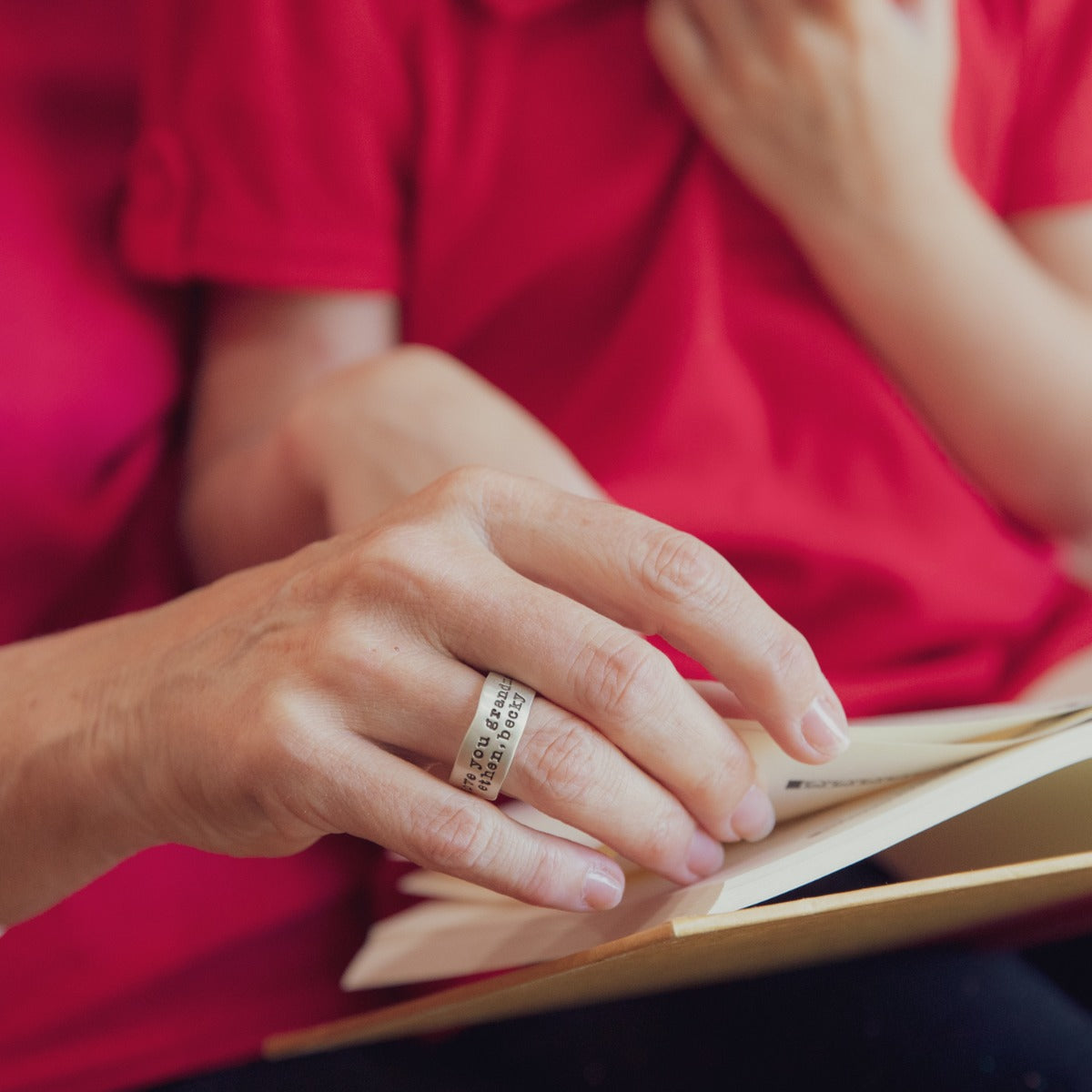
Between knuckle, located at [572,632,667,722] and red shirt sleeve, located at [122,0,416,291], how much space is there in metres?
0.41

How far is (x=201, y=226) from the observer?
0.74m

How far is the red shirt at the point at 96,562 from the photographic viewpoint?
0.69m

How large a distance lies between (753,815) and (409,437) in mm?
300

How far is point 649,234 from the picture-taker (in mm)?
734

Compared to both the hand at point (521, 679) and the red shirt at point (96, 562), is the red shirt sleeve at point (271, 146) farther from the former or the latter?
the hand at point (521, 679)

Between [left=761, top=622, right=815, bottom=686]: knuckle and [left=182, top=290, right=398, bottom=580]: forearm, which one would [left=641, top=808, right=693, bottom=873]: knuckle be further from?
[left=182, top=290, right=398, bottom=580]: forearm

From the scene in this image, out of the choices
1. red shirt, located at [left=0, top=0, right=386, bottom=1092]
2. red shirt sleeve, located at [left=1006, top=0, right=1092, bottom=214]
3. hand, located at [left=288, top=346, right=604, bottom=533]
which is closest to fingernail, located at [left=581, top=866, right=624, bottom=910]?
hand, located at [left=288, top=346, right=604, bottom=533]

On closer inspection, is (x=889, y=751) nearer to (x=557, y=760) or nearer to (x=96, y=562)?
(x=557, y=760)

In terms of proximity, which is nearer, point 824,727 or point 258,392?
point 824,727

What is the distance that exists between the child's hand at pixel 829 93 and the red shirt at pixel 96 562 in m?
0.45

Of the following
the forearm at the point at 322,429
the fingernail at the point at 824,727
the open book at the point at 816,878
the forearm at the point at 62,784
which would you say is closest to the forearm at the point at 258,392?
the forearm at the point at 322,429

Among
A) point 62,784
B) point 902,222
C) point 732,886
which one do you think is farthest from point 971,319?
point 62,784

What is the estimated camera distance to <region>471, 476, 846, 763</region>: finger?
0.45 metres

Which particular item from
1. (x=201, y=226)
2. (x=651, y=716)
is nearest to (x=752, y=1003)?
(x=651, y=716)
